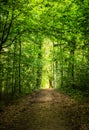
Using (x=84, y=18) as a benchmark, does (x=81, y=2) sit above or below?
above

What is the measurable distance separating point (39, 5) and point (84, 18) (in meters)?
4.16

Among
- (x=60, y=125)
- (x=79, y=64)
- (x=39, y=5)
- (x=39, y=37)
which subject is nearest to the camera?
(x=60, y=125)

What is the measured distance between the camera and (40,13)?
1786 cm

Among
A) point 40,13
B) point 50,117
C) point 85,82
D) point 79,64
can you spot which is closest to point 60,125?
point 50,117

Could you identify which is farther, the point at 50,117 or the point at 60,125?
the point at 50,117

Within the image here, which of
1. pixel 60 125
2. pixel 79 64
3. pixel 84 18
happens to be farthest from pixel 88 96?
pixel 60 125

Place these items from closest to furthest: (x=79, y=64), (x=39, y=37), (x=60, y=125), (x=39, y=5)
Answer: (x=60, y=125) → (x=39, y=5) → (x=39, y=37) → (x=79, y=64)

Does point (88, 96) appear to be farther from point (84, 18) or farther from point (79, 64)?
point (84, 18)

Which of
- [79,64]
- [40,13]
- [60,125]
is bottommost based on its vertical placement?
[60,125]

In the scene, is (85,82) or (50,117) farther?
(85,82)

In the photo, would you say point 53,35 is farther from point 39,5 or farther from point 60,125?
point 60,125

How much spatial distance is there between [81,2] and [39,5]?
3.32m

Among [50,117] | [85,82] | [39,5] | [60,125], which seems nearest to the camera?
[60,125]

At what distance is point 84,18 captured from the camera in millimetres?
14922
